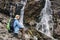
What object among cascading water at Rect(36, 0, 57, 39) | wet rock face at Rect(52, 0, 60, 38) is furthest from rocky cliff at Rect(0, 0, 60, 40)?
cascading water at Rect(36, 0, 57, 39)

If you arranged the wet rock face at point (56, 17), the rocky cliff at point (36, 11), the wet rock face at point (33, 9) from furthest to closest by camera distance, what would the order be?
the wet rock face at point (33, 9), the rocky cliff at point (36, 11), the wet rock face at point (56, 17)

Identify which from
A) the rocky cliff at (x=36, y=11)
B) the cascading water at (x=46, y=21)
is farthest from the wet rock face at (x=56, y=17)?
the cascading water at (x=46, y=21)

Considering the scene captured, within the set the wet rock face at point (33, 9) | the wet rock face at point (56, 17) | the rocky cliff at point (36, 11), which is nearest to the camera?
the wet rock face at point (56, 17)

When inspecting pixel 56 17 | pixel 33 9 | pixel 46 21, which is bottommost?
pixel 46 21

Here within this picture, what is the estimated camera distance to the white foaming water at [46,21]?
68.3 feet

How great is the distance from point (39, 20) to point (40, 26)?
838mm

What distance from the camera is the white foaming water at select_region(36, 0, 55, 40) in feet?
68.3

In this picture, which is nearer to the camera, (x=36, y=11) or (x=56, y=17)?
(x=56, y=17)

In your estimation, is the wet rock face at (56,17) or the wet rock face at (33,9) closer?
the wet rock face at (56,17)

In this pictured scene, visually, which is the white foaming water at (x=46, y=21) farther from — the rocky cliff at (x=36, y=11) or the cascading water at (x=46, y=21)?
the rocky cliff at (x=36, y=11)

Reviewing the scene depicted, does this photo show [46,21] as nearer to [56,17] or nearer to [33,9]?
[56,17]

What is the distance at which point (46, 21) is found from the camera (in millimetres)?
21781

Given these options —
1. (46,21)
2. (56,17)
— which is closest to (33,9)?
(46,21)

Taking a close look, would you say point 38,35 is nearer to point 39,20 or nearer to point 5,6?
point 39,20
